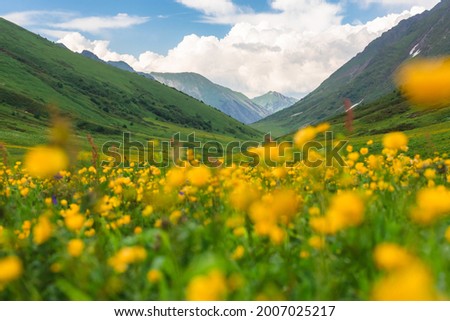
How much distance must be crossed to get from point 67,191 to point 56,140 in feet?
13.9

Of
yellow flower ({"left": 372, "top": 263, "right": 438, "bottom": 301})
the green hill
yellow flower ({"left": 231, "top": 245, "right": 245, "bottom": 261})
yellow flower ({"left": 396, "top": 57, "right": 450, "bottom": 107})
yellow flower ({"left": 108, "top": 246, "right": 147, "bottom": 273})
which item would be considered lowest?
yellow flower ({"left": 231, "top": 245, "right": 245, "bottom": 261})

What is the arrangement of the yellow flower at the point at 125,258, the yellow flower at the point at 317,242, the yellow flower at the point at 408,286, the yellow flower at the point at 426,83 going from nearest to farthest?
the yellow flower at the point at 408,286 < the yellow flower at the point at 426,83 < the yellow flower at the point at 125,258 < the yellow flower at the point at 317,242

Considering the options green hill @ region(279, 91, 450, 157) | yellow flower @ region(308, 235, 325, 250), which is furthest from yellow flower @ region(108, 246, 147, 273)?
green hill @ region(279, 91, 450, 157)

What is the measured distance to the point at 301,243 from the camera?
382 cm

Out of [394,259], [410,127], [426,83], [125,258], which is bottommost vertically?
[125,258]

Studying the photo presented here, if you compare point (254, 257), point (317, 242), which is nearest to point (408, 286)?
point (317, 242)

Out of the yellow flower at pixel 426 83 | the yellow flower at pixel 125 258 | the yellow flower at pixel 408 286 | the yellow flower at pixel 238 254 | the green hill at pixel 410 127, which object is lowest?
the yellow flower at pixel 238 254

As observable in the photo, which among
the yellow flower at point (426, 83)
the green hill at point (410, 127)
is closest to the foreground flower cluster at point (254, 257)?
the yellow flower at point (426, 83)

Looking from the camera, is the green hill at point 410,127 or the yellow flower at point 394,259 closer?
the yellow flower at point 394,259

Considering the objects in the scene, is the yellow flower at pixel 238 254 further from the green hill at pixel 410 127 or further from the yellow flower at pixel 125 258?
the green hill at pixel 410 127

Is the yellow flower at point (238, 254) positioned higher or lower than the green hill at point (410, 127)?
lower

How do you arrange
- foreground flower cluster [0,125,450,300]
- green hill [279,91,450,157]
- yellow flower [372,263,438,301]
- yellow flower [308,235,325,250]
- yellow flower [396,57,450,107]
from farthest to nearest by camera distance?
green hill [279,91,450,157] → yellow flower [308,235,325,250] → foreground flower cluster [0,125,450,300] → yellow flower [396,57,450,107] → yellow flower [372,263,438,301]

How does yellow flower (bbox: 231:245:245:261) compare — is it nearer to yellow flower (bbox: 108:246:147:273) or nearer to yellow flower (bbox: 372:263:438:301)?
yellow flower (bbox: 108:246:147:273)

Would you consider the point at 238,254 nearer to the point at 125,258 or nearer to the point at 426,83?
the point at 125,258
